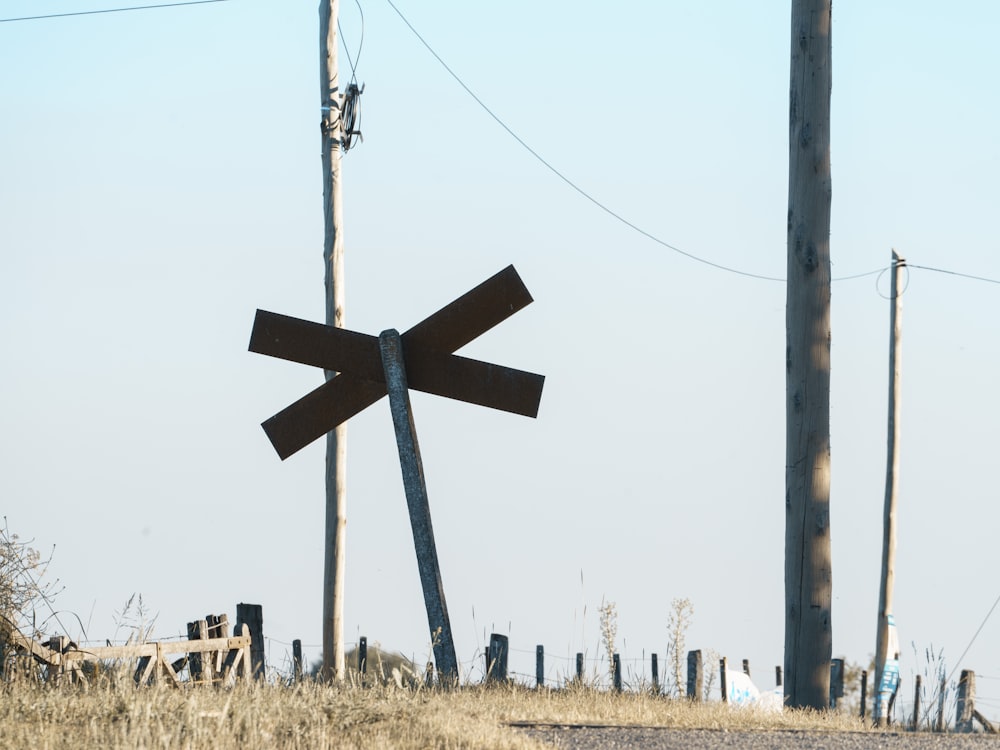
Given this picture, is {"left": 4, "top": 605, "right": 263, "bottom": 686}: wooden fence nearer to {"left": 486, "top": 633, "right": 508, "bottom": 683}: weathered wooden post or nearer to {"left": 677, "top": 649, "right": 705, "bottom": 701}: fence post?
{"left": 486, "top": 633, "right": 508, "bottom": 683}: weathered wooden post

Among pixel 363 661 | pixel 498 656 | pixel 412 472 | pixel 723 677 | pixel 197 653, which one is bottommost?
pixel 723 677

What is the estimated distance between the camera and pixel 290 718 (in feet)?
20.8

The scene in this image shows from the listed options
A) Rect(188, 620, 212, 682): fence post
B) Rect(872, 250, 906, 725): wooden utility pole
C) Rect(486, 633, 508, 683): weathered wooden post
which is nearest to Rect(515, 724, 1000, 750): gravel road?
Rect(486, 633, 508, 683): weathered wooden post

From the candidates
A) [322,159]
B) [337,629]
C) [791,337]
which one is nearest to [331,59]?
[322,159]

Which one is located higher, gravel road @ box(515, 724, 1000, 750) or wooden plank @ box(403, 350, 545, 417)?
wooden plank @ box(403, 350, 545, 417)

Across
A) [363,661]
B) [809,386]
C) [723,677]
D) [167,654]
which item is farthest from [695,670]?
[167,654]

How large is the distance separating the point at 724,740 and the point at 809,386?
3629 millimetres

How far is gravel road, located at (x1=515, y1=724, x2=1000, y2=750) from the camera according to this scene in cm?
671

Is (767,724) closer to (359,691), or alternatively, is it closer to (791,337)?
(359,691)

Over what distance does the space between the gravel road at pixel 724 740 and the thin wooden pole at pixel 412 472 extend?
193 centimetres

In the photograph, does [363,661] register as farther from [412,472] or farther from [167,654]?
[412,472]

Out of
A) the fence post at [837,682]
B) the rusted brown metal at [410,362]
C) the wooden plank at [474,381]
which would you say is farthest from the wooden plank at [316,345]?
the fence post at [837,682]

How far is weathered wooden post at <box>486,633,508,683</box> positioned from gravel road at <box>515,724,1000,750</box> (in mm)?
2162

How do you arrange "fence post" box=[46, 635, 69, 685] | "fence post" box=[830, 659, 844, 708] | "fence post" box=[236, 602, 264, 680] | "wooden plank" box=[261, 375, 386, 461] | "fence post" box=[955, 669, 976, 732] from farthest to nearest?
"fence post" box=[830, 659, 844, 708], "fence post" box=[955, 669, 976, 732], "fence post" box=[236, 602, 264, 680], "wooden plank" box=[261, 375, 386, 461], "fence post" box=[46, 635, 69, 685]
